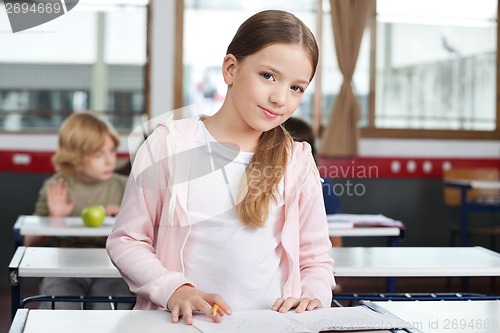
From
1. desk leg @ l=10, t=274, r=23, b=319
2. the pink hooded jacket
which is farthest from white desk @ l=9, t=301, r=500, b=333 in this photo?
desk leg @ l=10, t=274, r=23, b=319

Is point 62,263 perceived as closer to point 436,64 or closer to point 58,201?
point 58,201

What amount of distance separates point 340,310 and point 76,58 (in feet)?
13.4

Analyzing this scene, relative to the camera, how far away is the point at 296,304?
57.4 inches

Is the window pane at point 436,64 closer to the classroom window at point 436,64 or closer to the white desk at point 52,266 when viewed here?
the classroom window at point 436,64

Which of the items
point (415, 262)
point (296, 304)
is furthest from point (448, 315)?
point (415, 262)

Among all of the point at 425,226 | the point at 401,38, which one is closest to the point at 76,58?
the point at 401,38

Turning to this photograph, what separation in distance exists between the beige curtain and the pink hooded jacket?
3.84 m

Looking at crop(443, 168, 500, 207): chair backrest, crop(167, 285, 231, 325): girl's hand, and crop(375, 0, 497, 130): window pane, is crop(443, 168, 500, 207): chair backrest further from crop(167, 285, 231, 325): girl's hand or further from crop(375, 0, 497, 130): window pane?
crop(167, 285, 231, 325): girl's hand

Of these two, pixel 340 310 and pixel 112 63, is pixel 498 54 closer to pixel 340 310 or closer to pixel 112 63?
pixel 112 63

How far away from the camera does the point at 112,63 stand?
525 cm

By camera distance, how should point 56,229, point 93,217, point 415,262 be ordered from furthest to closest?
point 93,217
point 56,229
point 415,262

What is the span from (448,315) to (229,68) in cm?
62

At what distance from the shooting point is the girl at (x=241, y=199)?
1.49m

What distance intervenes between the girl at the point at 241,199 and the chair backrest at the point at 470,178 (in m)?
4.04
